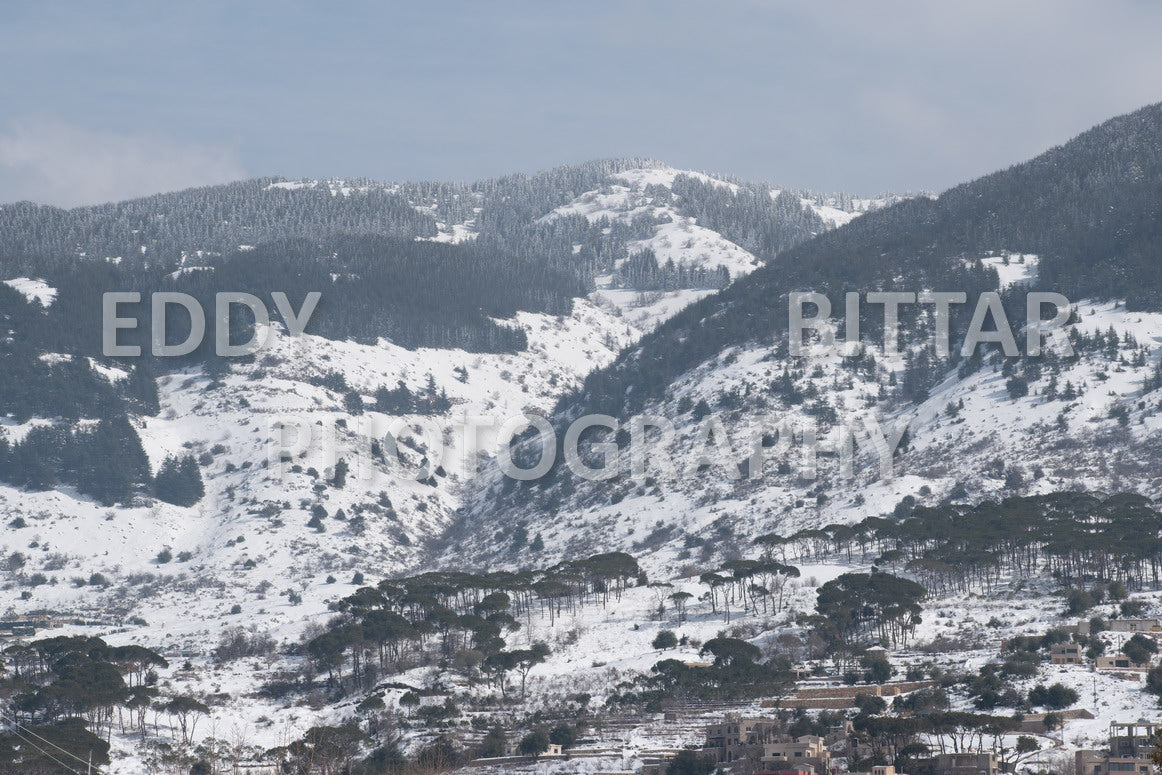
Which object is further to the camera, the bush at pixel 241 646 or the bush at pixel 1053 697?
the bush at pixel 241 646

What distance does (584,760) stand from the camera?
379 feet

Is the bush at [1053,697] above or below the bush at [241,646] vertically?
below

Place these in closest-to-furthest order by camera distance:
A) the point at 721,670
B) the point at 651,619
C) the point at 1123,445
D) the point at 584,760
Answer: the point at 584,760 < the point at 721,670 < the point at 651,619 < the point at 1123,445

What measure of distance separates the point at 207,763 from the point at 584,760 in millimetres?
24075

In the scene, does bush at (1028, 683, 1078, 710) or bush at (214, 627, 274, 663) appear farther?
bush at (214, 627, 274, 663)

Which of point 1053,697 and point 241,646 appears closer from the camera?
point 1053,697

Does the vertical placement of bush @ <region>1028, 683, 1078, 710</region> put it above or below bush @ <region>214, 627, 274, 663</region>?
below

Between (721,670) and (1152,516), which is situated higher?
(1152,516)

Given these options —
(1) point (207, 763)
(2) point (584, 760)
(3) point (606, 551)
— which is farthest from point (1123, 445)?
(1) point (207, 763)

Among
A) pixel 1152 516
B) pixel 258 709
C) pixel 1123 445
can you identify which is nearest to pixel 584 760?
pixel 258 709

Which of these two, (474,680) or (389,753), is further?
(474,680)

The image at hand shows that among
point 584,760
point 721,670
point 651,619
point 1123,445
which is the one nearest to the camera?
point 584,760

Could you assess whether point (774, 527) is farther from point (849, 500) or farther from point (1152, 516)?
point (1152, 516)

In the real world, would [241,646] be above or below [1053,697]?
above
